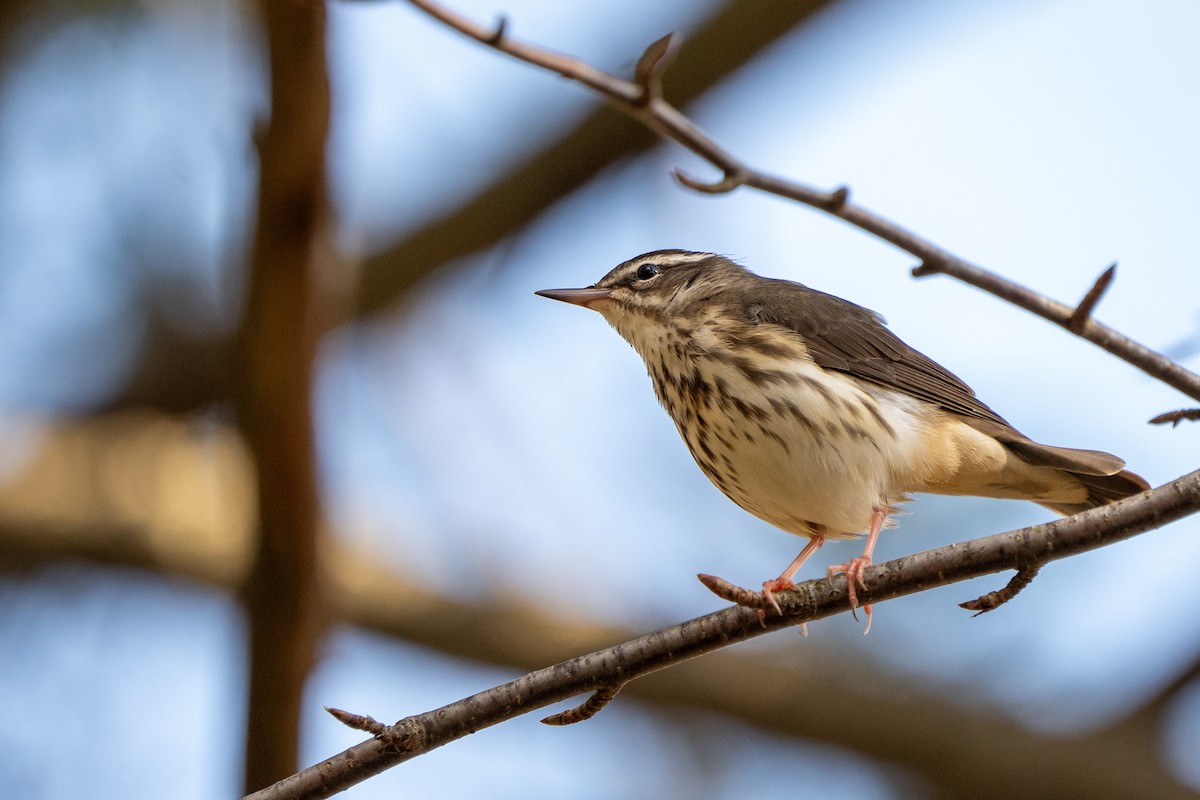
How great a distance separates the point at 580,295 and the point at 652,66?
216cm

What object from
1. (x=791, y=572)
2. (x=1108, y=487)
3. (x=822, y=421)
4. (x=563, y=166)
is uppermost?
(x=563, y=166)

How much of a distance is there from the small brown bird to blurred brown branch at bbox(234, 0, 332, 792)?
0.99 meters

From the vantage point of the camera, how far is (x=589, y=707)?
345 cm

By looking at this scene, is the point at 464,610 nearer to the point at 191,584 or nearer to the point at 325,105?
the point at 191,584

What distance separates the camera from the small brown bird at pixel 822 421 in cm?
473

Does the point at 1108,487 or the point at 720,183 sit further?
the point at 1108,487

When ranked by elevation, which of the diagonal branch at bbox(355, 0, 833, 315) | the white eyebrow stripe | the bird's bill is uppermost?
the diagonal branch at bbox(355, 0, 833, 315)

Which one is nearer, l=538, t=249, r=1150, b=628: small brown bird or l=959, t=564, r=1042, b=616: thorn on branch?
l=959, t=564, r=1042, b=616: thorn on branch

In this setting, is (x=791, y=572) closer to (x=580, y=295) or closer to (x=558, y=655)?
(x=580, y=295)

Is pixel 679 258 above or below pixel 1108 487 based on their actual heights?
above

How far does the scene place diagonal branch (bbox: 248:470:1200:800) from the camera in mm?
3320

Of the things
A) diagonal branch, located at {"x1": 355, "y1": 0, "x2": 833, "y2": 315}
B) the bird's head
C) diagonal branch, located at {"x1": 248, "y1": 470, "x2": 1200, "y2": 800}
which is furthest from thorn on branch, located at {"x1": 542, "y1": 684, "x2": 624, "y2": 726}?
diagonal branch, located at {"x1": 355, "y1": 0, "x2": 833, "y2": 315}

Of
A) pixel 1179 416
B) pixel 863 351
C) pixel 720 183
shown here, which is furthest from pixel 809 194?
pixel 863 351

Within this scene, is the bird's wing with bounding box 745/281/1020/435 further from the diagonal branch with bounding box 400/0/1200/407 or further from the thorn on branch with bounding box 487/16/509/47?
the thorn on branch with bounding box 487/16/509/47
